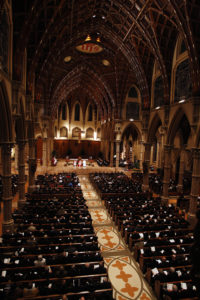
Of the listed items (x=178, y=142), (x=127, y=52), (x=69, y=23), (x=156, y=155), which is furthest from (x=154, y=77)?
(x=156, y=155)

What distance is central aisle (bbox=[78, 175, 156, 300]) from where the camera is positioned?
8.24m

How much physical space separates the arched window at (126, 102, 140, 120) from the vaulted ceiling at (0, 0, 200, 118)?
359cm

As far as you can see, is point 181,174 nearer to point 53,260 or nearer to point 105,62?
point 53,260

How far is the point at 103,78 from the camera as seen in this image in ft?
113

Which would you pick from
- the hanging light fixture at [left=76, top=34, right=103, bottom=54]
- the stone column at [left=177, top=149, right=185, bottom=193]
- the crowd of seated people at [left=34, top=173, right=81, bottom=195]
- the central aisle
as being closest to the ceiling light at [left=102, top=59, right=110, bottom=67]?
the hanging light fixture at [left=76, top=34, right=103, bottom=54]

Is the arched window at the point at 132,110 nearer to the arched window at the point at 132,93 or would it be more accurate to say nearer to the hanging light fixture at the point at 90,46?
the arched window at the point at 132,93

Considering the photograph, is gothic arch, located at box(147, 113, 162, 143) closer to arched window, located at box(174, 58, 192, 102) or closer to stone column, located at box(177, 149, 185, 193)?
arched window, located at box(174, 58, 192, 102)

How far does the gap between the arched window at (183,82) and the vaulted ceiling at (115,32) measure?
3.34 ft

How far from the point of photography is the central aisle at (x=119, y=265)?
8.24m

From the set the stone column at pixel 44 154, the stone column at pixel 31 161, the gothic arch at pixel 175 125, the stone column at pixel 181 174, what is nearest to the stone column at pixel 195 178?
the gothic arch at pixel 175 125

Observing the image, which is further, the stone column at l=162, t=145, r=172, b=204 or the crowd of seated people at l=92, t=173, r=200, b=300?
the stone column at l=162, t=145, r=172, b=204

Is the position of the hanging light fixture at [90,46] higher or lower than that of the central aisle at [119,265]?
higher

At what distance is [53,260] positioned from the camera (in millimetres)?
8633

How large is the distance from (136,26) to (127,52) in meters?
4.73
